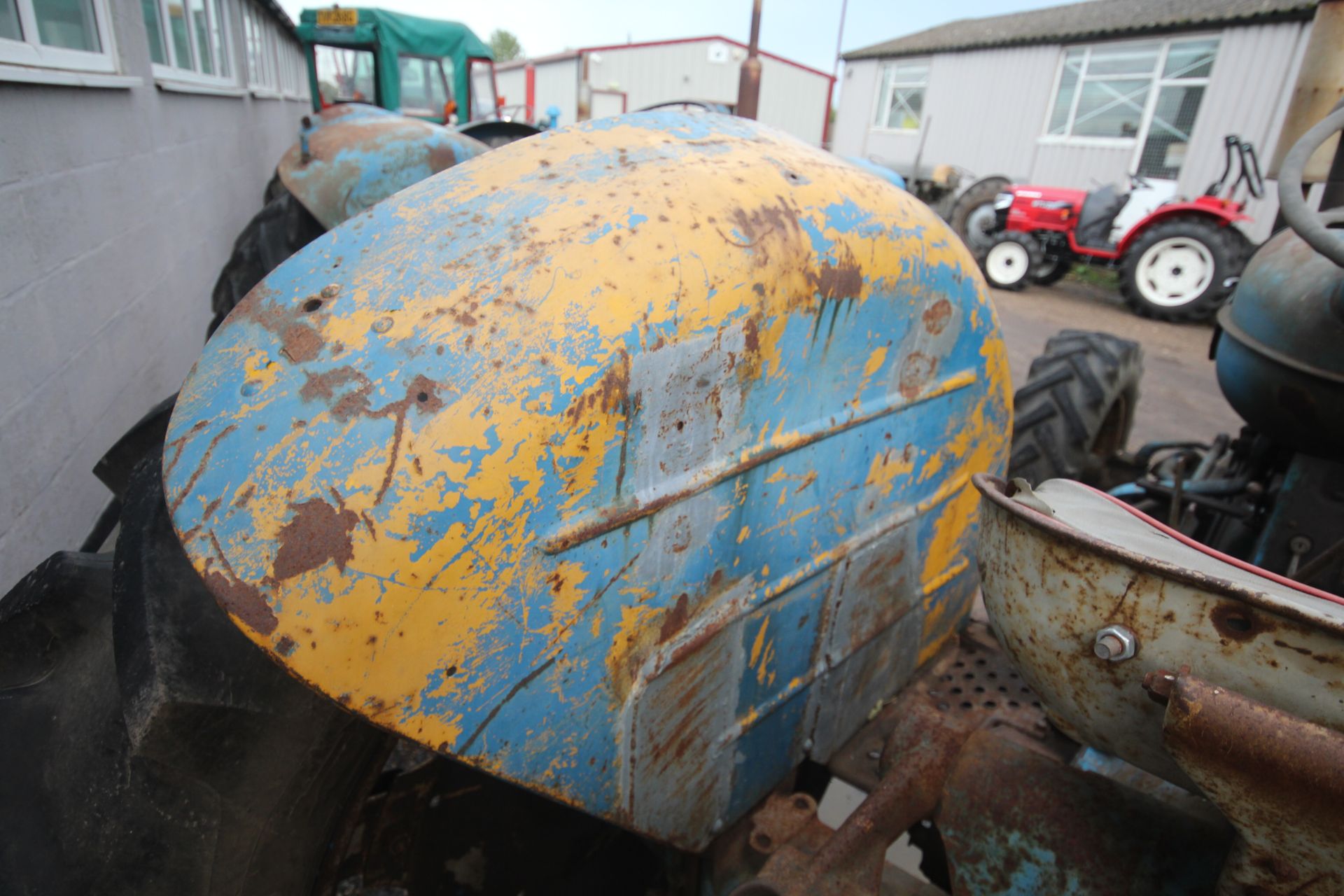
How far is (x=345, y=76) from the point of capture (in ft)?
32.0

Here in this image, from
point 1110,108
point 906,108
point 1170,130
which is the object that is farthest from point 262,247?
point 906,108

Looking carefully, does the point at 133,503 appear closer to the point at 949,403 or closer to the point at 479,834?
the point at 479,834

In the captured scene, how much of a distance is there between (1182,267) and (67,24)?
9871 millimetres

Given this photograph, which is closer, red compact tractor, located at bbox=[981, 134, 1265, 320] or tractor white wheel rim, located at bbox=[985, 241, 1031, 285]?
red compact tractor, located at bbox=[981, 134, 1265, 320]

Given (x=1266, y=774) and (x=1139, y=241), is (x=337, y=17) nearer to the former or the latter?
(x=1139, y=241)

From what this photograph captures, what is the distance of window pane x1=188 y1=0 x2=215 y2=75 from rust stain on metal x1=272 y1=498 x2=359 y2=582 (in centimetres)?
555

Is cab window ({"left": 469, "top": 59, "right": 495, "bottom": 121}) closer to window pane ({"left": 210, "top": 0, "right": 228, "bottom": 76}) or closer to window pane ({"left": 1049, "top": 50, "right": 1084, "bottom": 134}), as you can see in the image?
window pane ({"left": 210, "top": 0, "right": 228, "bottom": 76})

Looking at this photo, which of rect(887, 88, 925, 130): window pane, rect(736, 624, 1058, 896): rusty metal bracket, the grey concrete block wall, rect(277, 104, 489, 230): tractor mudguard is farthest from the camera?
rect(887, 88, 925, 130): window pane

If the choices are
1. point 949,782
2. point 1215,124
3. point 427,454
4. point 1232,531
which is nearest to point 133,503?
point 427,454

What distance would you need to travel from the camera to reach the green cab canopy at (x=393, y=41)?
Answer: 8.17 meters

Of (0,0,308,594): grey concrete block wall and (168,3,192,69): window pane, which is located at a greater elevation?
(168,3,192,69): window pane

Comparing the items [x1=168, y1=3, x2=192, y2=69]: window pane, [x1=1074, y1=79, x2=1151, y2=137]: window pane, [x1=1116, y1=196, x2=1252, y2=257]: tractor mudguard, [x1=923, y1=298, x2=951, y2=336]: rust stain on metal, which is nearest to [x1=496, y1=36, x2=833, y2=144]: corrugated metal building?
[x1=1074, y1=79, x2=1151, y2=137]: window pane

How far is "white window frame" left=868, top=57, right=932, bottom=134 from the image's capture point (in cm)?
1508

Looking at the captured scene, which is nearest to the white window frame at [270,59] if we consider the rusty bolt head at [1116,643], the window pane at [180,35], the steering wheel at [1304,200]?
the window pane at [180,35]
